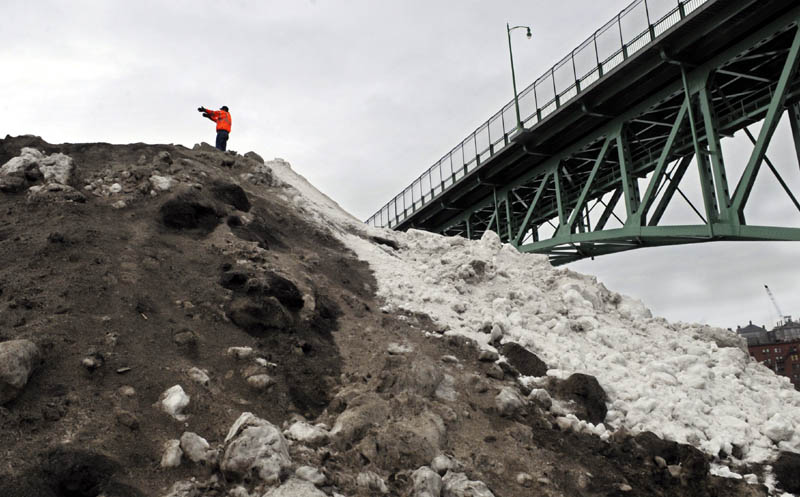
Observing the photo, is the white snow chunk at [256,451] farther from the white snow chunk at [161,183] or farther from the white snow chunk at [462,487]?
the white snow chunk at [161,183]

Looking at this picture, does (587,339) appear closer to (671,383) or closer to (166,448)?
(671,383)

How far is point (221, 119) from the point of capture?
66.2 feet

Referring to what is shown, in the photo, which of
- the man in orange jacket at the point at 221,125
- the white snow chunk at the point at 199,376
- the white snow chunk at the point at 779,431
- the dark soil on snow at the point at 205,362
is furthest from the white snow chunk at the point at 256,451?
the man in orange jacket at the point at 221,125

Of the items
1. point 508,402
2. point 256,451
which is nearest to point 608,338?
point 508,402

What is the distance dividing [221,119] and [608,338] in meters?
15.0

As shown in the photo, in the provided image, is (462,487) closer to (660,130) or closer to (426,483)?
(426,483)

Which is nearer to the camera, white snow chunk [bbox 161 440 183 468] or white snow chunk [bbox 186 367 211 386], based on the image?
white snow chunk [bbox 161 440 183 468]

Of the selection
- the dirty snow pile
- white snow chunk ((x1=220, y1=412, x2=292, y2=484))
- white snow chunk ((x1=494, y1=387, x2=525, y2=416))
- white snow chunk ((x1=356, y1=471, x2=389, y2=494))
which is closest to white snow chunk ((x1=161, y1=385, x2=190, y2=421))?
white snow chunk ((x1=220, y1=412, x2=292, y2=484))

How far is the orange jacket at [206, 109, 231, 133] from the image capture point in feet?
65.6

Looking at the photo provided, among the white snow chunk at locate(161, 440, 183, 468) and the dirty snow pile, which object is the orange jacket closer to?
the dirty snow pile

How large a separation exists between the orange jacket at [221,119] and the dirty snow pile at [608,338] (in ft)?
16.4

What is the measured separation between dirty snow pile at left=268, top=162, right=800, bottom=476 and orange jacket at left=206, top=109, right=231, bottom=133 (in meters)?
5.01

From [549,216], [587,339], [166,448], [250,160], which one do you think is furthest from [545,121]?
[166,448]

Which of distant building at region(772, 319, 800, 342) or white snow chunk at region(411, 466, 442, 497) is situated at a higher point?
distant building at region(772, 319, 800, 342)
